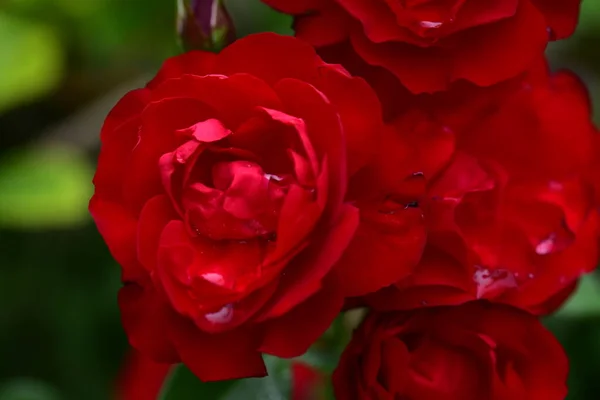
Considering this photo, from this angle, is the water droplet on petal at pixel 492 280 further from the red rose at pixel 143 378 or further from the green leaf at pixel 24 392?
the green leaf at pixel 24 392

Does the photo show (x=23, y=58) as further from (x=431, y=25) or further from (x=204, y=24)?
(x=431, y=25)

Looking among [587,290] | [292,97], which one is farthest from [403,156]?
Answer: [587,290]

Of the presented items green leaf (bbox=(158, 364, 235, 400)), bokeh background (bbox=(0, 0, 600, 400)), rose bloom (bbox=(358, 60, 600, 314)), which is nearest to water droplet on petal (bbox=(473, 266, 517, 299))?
rose bloom (bbox=(358, 60, 600, 314))

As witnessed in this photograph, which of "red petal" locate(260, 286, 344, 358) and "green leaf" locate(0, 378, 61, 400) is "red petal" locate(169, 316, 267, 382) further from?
"green leaf" locate(0, 378, 61, 400)

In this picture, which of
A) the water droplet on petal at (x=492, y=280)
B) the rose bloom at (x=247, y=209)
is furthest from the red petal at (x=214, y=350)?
the water droplet on petal at (x=492, y=280)

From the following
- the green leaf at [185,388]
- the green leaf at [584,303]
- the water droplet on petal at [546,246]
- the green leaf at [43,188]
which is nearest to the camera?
the water droplet on petal at [546,246]

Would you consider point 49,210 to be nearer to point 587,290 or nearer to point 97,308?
point 97,308
